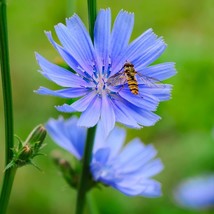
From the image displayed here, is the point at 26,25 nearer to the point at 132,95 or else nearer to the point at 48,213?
the point at 48,213

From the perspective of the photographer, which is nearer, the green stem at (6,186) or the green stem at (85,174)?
the green stem at (6,186)

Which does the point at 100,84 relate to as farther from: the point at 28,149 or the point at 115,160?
the point at 115,160

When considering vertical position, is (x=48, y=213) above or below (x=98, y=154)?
below

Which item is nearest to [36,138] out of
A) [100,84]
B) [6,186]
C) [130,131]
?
[6,186]

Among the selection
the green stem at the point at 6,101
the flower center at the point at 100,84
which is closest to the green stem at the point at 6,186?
the green stem at the point at 6,101

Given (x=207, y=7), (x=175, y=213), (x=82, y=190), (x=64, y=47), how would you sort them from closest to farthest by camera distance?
(x=64, y=47) < (x=82, y=190) < (x=175, y=213) < (x=207, y=7)

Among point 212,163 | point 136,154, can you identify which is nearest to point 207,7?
point 212,163

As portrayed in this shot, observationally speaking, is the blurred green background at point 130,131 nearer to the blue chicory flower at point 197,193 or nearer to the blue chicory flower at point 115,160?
the blue chicory flower at point 197,193

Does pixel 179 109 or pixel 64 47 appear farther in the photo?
pixel 179 109
